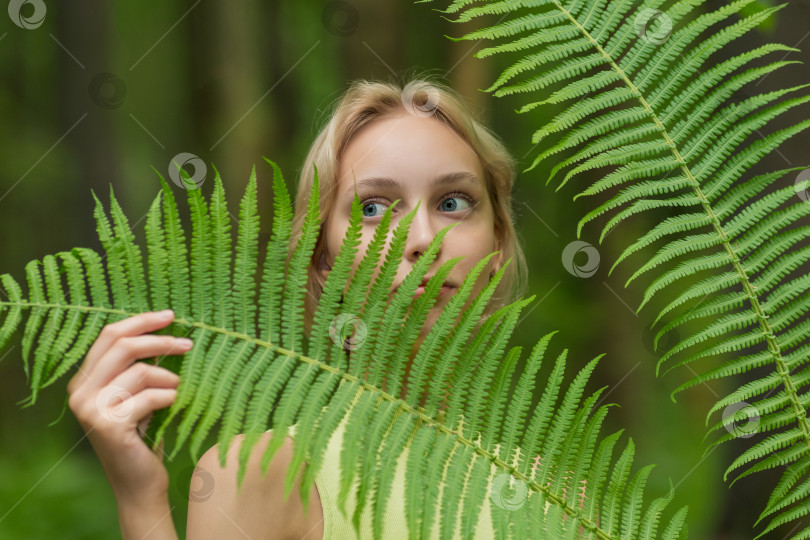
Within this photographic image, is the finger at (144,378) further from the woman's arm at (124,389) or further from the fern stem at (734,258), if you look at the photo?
the fern stem at (734,258)

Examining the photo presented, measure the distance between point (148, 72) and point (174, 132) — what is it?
0.72 meters

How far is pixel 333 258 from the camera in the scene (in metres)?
1.38

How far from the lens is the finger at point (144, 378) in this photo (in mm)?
772

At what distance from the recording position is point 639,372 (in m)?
4.46

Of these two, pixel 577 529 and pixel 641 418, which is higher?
pixel 641 418

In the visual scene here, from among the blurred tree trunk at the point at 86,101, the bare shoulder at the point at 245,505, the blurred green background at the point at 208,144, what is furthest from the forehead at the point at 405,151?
the blurred tree trunk at the point at 86,101

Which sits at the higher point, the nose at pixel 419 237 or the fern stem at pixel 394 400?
the nose at pixel 419 237

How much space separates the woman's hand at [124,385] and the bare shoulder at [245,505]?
308mm

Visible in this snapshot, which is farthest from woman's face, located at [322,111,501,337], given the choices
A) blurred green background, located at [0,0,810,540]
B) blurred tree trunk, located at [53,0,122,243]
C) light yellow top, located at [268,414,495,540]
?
blurred tree trunk, located at [53,0,122,243]

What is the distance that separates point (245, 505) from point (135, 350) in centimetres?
46

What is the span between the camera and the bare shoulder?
1.11 metres

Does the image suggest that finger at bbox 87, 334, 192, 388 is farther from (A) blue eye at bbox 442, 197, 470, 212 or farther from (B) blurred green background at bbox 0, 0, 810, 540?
(B) blurred green background at bbox 0, 0, 810, 540

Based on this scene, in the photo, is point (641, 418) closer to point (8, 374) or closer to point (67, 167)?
point (67, 167)

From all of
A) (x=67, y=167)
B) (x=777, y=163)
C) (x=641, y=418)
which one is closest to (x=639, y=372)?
(x=641, y=418)
